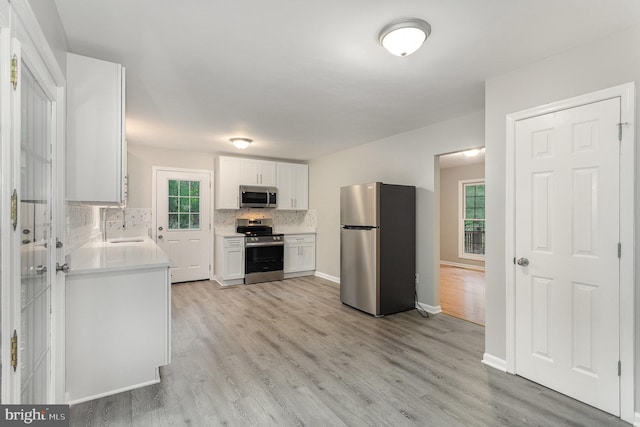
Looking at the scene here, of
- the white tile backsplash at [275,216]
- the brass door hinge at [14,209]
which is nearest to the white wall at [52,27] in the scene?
the brass door hinge at [14,209]

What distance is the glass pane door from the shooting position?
1.33 metres

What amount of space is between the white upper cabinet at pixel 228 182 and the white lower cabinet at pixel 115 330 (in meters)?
3.32

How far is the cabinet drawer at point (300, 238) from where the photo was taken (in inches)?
233

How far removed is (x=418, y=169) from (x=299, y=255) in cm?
291

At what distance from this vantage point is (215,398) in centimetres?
214

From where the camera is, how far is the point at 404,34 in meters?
1.88

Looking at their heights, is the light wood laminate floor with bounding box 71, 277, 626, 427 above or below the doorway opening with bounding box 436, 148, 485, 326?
below

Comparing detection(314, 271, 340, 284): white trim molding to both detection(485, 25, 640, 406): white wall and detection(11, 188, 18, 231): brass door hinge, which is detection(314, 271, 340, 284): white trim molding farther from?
detection(11, 188, 18, 231): brass door hinge

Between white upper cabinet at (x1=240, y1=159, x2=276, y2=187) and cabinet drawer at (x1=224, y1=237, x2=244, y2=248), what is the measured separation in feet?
3.45

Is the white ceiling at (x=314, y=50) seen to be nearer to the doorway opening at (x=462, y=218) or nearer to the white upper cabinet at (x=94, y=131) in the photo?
the white upper cabinet at (x=94, y=131)

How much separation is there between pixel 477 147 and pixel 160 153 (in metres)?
4.93

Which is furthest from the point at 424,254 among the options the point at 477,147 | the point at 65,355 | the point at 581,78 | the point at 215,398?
the point at 65,355

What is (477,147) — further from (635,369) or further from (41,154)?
(41,154)


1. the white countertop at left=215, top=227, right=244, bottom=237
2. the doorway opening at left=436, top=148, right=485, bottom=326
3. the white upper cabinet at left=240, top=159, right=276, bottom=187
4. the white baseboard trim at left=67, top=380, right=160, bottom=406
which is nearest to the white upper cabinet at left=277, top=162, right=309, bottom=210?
the white upper cabinet at left=240, top=159, right=276, bottom=187
